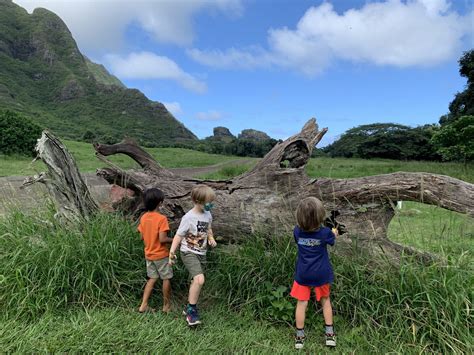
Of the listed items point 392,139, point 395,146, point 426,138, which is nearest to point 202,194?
point 395,146

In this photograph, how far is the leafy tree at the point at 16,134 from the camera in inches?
877

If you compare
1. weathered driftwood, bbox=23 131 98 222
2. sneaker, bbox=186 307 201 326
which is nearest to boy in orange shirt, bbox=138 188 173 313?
sneaker, bbox=186 307 201 326

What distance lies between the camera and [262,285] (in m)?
3.98

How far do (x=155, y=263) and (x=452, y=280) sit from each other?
2967 millimetres

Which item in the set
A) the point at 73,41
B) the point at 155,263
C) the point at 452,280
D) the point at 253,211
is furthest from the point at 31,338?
the point at 73,41

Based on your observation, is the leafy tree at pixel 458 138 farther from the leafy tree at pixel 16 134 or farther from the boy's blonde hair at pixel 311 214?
the leafy tree at pixel 16 134

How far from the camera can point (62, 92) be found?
74250 mm

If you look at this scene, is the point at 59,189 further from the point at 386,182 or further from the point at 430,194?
the point at 430,194

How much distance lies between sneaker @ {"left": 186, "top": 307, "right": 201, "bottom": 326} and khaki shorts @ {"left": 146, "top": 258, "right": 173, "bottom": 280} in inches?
19.0

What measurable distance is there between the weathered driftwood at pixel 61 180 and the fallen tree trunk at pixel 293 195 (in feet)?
0.16

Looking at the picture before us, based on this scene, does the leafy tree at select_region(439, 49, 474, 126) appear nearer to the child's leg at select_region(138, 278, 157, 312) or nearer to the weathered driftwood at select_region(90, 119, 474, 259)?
the weathered driftwood at select_region(90, 119, 474, 259)

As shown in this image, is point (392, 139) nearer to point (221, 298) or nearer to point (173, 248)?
point (221, 298)

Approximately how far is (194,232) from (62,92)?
3175 inches

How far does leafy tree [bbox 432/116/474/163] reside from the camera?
18.2 m
